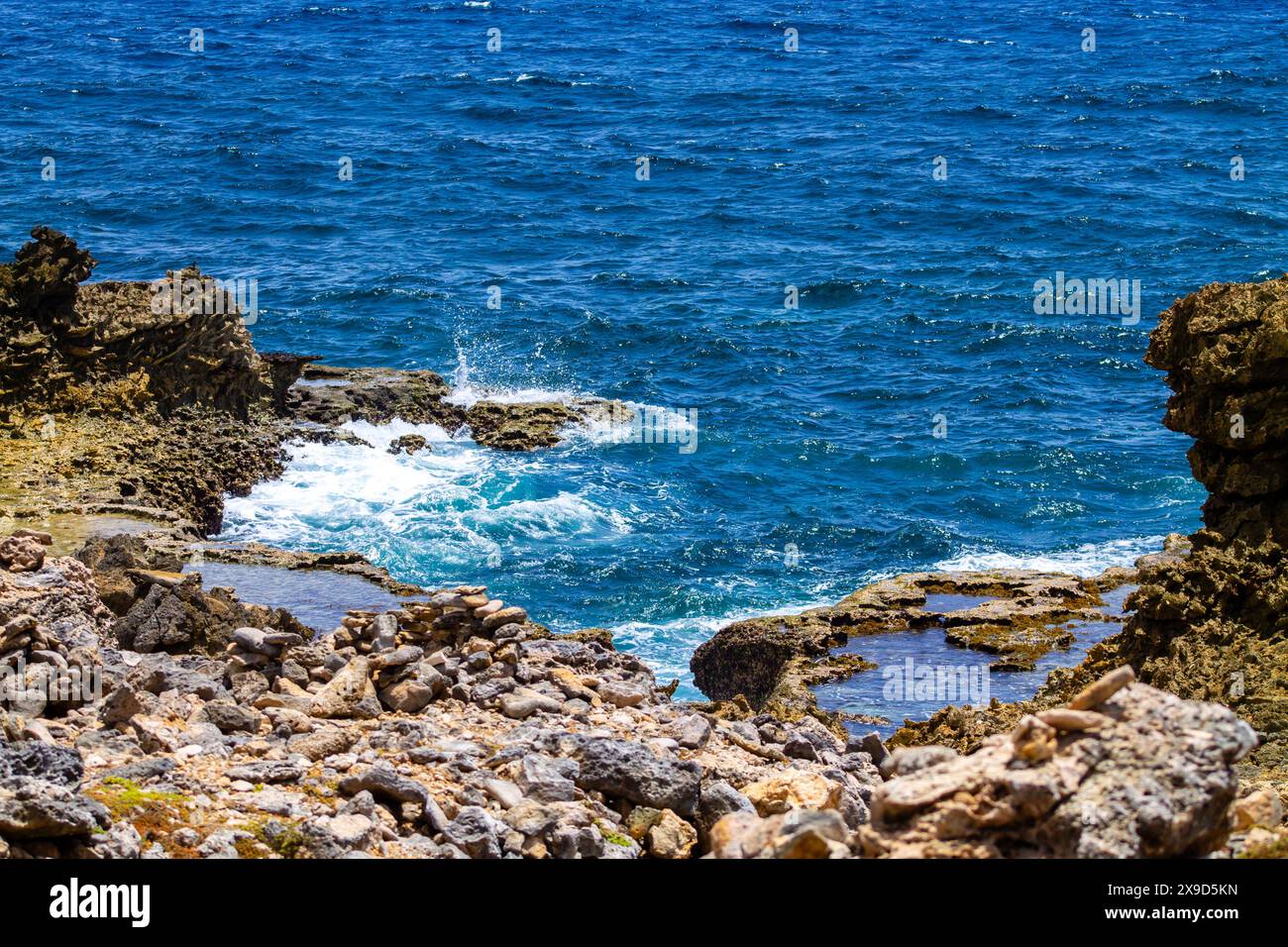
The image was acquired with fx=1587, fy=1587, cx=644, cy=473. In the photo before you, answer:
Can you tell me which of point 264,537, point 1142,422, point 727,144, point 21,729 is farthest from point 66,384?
point 727,144

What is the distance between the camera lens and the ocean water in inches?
1396

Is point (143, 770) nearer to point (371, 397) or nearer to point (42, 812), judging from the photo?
point (42, 812)

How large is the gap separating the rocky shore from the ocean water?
15.5 feet

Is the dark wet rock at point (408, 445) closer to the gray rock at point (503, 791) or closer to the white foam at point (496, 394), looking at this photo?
the white foam at point (496, 394)

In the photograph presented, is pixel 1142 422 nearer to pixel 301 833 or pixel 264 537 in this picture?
pixel 264 537

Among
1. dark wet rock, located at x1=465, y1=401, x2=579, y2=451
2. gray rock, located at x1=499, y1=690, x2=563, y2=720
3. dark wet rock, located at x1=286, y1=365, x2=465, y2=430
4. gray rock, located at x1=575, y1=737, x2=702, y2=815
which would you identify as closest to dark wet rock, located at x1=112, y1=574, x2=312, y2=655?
gray rock, located at x1=499, y1=690, x2=563, y2=720

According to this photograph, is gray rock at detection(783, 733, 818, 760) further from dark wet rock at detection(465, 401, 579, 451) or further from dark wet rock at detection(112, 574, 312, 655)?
dark wet rock at detection(465, 401, 579, 451)

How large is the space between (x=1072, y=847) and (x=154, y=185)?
2553 inches

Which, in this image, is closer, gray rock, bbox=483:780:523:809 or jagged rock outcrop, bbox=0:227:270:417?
gray rock, bbox=483:780:523:809

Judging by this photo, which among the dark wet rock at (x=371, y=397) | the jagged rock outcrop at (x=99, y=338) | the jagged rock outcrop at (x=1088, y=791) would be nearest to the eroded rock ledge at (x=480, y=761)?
the jagged rock outcrop at (x=1088, y=791)

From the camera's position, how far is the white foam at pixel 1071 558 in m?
33.1

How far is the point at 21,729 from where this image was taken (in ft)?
42.3

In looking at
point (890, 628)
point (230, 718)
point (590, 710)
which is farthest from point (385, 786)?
point (890, 628)
